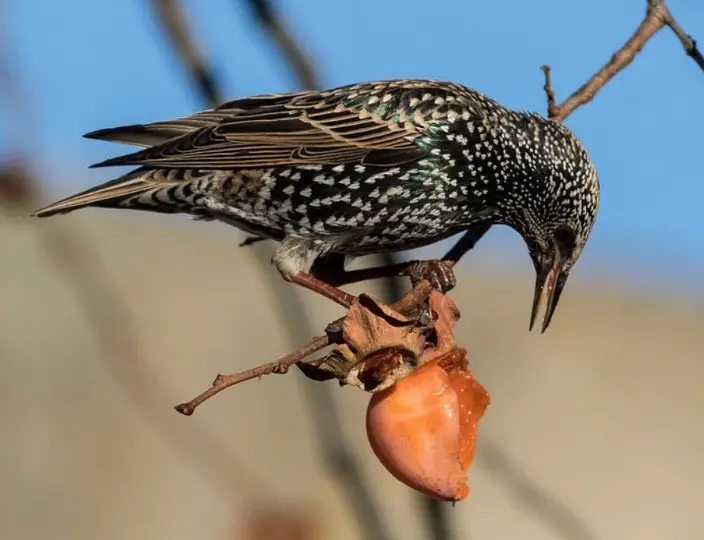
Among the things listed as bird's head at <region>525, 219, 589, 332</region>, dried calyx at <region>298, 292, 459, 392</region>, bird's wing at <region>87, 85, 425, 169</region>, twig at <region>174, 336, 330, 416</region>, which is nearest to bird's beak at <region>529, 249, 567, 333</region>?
bird's head at <region>525, 219, 589, 332</region>

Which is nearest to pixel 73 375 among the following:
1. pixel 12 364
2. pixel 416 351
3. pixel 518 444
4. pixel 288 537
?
pixel 12 364

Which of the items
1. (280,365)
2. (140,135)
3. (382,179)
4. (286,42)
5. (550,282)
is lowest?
(550,282)

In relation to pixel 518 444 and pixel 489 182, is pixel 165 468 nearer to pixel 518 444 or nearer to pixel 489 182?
pixel 518 444

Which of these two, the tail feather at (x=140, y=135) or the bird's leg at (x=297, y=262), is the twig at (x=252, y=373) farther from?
the tail feather at (x=140, y=135)

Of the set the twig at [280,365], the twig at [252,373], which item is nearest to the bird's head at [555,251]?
the twig at [280,365]

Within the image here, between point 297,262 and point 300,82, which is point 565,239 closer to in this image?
point 297,262

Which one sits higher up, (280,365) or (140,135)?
(140,135)

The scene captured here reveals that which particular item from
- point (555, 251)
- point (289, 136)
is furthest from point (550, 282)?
point (289, 136)
